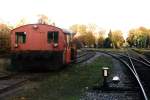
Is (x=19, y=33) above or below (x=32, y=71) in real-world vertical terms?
above

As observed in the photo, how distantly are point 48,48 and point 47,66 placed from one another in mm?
1175

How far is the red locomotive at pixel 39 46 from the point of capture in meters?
21.3

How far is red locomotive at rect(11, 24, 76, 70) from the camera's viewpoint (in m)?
21.3

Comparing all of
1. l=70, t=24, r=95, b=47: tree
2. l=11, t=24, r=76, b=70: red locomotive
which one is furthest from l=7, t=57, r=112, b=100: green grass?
l=70, t=24, r=95, b=47: tree

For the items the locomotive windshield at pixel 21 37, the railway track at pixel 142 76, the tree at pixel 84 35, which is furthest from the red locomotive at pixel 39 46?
the tree at pixel 84 35

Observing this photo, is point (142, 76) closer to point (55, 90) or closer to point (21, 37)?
point (55, 90)

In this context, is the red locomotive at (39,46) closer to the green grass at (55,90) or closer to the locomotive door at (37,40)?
the locomotive door at (37,40)

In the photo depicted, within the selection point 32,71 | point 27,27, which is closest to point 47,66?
point 32,71

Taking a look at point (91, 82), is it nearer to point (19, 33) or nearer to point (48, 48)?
point (48, 48)

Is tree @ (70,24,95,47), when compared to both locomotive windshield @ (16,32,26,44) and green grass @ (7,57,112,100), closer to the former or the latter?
locomotive windshield @ (16,32,26,44)

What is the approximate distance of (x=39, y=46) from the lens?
22266mm

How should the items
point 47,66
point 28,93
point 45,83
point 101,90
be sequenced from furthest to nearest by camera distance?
point 47,66 → point 45,83 → point 101,90 → point 28,93

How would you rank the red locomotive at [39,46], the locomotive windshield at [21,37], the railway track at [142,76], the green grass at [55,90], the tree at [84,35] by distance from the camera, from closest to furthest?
the green grass at [55,90]
the railway track at [142,76]
the red locomotive at [39,46]
the locomotive windshield at [21,37]
the tree at [84,35]

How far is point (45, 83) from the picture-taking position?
623 inches
